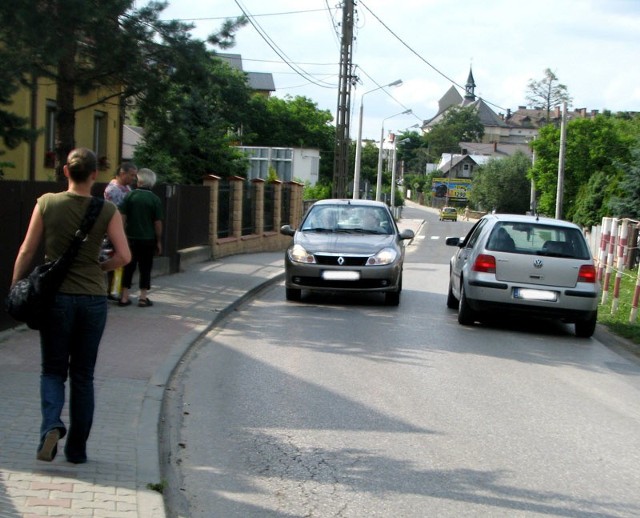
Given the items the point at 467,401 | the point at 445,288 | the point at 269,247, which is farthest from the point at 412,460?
the point at 269,247

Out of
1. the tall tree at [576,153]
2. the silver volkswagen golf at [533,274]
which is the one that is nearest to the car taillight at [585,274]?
the silver volkswagen golf at [533,274]

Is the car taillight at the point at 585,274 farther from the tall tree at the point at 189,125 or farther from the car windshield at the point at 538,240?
the tall tree at the point at 189,125

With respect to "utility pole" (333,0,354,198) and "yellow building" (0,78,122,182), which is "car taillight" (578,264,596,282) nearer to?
"yellow building" (0,78,122,182)

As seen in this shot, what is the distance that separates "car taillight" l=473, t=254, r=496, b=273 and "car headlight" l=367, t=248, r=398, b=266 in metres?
2.13

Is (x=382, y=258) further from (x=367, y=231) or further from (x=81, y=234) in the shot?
(x=81, y=234)

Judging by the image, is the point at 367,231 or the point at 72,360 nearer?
the point at 72,360

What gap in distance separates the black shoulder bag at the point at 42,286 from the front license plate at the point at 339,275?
9.59 meters

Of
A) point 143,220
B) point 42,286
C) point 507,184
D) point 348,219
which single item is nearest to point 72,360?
point 42,286

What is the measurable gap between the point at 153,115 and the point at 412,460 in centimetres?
1132

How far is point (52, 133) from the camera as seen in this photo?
77.9ft

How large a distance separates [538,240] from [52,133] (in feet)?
46.7

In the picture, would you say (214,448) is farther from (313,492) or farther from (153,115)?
(153,115)

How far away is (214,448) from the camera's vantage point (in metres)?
6.75

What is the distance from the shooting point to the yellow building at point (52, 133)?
68.2 ft
